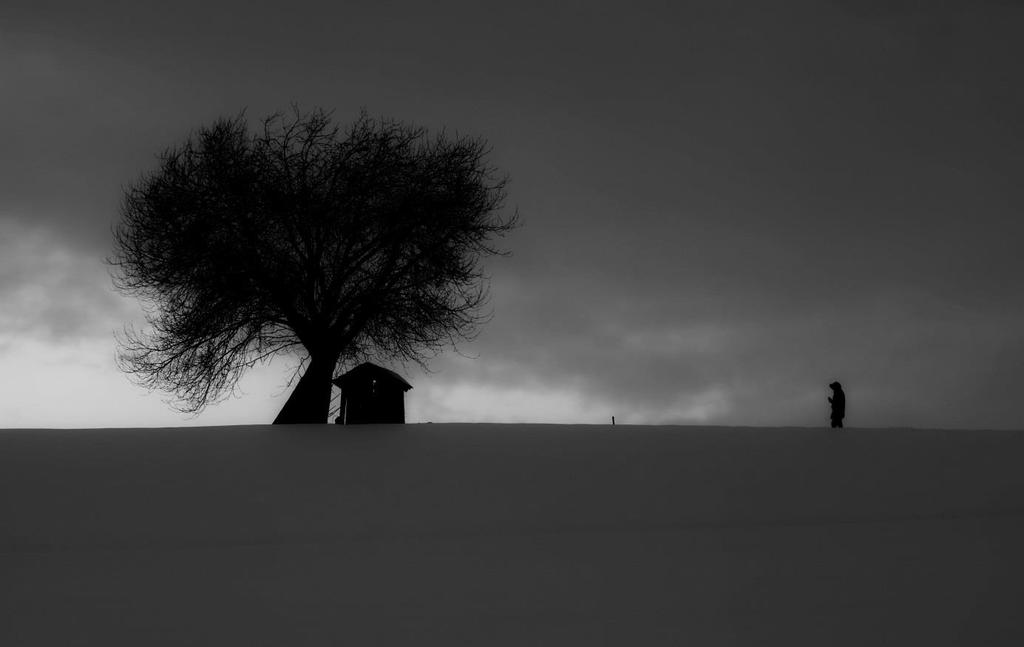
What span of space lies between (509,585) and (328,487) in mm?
5388

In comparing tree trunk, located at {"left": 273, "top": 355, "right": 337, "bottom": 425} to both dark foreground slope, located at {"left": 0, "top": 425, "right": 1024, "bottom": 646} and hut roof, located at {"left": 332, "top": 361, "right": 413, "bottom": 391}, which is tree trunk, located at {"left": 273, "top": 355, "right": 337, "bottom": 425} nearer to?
hut roof, located at {"left": 332, "top": 361, "right": 413, "bottom": 391}

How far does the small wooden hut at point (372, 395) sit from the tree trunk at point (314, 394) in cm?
156

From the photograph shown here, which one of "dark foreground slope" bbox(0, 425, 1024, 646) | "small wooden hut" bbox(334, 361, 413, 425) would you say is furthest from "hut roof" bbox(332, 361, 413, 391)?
"dark foreground slope" bbox(0, 425, 1024, 646)

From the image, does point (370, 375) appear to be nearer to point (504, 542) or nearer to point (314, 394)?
point (314, 394)

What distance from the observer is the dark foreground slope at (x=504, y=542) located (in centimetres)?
859

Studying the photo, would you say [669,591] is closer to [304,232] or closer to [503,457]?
[503,457]

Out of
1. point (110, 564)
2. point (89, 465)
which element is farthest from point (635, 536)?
point (89, 465)

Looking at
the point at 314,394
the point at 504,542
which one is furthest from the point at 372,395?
the point at 504,542

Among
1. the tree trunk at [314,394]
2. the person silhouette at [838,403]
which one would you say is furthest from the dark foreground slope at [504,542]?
the tree trunk at [314,394]

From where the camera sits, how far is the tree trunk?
23.3 meters

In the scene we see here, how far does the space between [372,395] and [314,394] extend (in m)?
2.46

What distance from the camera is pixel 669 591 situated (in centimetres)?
946

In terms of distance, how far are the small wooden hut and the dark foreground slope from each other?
3.08 m

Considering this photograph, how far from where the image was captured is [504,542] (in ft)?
36.8
